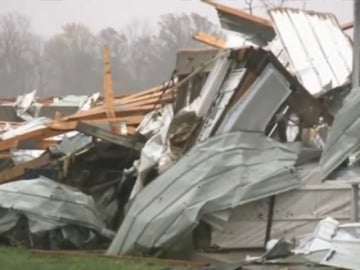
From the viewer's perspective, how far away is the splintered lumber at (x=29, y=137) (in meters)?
11.6

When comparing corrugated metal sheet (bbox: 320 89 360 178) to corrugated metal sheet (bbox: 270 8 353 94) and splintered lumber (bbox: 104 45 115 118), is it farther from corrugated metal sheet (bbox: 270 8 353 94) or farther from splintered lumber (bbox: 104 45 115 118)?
splintered lumber (bbox: 104 45 115 118)

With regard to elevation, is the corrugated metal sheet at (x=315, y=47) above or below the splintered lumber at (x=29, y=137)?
above

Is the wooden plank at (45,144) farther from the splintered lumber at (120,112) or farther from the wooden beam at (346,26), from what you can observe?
the wooden beam at (346,26)

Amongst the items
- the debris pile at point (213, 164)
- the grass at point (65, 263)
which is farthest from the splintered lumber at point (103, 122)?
the grass at point (65, 263)

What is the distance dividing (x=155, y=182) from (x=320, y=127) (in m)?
2.46

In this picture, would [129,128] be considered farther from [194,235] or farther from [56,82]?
[56,82]

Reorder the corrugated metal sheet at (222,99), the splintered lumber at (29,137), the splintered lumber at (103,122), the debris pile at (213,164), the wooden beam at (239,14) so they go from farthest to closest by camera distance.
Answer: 1. the wooden beam at (239,14)
2. the splintered lumber at (29,137)
3. the splintered lumber at (103,122)
4. the corrugated metal sheet at (222,99)
5. the debris pile at (213,164)

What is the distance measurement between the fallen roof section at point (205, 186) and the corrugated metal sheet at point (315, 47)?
2.09 metres

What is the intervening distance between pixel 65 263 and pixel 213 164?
202cm

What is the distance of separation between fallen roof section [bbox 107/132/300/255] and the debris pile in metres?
0.01

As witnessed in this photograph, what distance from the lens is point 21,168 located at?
34.3ft

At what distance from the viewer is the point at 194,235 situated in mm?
7891

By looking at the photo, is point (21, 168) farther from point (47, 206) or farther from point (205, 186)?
point (205, 186)

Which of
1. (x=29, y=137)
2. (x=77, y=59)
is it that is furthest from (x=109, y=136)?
(x=77, y=59)
